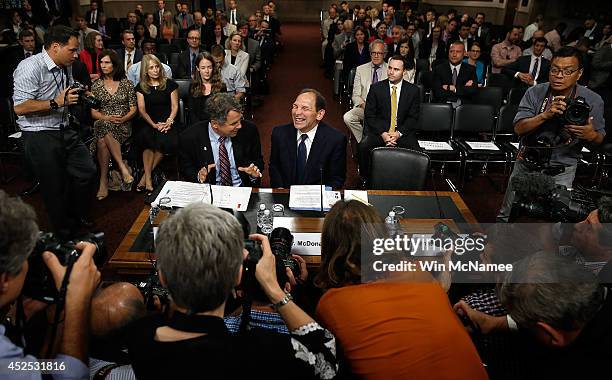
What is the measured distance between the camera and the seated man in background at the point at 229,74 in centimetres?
561

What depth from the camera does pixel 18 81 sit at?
3.16m

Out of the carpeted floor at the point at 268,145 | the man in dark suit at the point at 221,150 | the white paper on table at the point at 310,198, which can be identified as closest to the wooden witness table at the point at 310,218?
the white paper on table at the point at 310,198

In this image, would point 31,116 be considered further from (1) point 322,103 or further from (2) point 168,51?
(2) point 168,51

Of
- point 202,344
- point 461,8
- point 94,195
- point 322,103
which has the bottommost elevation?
point 94,195

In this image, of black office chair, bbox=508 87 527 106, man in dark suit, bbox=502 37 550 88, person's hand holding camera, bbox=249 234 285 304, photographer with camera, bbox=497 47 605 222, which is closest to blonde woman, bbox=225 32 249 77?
black office chair, bbox=508 87 527 106

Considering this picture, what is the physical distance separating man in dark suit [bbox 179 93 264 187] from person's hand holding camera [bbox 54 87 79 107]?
79 centimetres

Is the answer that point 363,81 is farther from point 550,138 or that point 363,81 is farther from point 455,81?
point 550,138

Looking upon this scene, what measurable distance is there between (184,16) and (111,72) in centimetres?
669

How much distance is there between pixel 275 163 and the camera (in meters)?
3.41

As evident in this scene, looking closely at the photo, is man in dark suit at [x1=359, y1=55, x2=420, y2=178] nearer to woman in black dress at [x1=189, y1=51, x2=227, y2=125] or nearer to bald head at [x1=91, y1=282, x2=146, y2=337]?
woman in black dress at [x1=189, y1=51, x2=227, y2=125]

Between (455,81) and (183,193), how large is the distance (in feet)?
13.8

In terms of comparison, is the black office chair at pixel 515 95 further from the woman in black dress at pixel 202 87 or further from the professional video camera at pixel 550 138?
the woman in black dress at pixel 202 87

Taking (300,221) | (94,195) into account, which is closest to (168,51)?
(94,195)

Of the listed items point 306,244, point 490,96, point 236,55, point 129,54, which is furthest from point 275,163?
point 129,54
